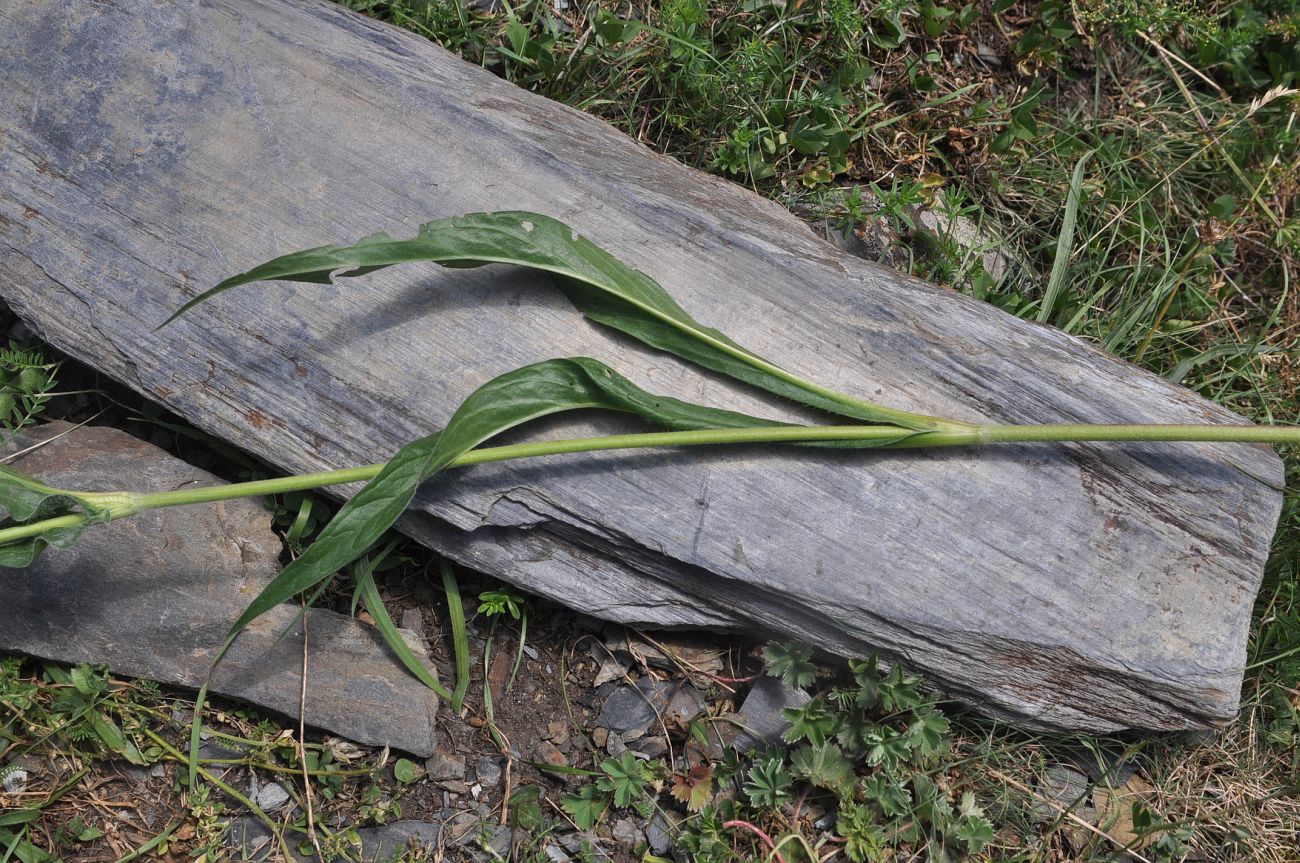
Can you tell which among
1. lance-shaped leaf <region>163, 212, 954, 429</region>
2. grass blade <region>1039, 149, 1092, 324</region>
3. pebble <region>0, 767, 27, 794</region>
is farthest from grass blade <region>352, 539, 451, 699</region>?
grass blade <region>1039, 149, 1092, 324</region>

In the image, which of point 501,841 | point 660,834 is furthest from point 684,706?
point 501,841

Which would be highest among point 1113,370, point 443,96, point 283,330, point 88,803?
point 443,96

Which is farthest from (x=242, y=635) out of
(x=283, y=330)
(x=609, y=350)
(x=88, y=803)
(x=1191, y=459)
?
(x=1191, y=459)

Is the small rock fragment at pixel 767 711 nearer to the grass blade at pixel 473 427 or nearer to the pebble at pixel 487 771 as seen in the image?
the pebble at pixel 487 771

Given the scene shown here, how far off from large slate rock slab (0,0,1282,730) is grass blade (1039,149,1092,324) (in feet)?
1.78

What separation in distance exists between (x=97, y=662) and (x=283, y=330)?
99cm

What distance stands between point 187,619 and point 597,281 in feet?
4.55

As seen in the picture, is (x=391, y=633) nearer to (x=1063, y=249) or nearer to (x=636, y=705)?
(x=636, y=705)

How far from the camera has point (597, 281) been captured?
2254 millimetres

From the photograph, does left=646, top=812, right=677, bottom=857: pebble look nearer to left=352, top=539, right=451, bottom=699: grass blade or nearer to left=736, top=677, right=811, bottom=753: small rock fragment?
left=736, top=677, right=811, bottom=753: small rock fragment

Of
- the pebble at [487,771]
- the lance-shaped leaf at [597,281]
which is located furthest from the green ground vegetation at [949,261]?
the lance-shaped leaf at [597,281]

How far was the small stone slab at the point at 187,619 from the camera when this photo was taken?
2504 mm

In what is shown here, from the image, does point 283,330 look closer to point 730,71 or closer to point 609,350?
point 609,350

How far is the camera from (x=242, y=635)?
254cm
